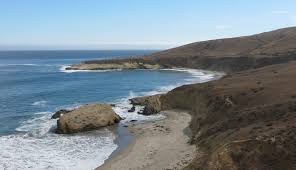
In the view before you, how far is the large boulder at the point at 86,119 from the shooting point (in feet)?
147

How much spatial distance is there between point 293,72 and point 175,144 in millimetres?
25950

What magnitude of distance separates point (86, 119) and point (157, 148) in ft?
39.2

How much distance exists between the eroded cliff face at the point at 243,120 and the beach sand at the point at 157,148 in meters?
1.33

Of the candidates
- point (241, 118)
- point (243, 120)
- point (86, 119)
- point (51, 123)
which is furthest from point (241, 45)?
point (243, 120)

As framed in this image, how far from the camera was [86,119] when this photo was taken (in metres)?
45.9

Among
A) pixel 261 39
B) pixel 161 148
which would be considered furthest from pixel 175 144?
pixel 261 39

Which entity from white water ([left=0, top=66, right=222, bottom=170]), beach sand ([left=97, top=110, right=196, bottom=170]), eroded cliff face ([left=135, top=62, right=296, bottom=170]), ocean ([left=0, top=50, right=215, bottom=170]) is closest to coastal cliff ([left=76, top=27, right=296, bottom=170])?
eroded cliff face ([left=135, top=62, right=296, bottom=170])

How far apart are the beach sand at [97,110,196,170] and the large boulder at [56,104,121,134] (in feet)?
9.58

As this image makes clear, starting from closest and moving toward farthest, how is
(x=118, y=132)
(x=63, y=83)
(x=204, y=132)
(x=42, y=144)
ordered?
1. (x=204, y=132)
2. (x=42, y=144)
3. (x=118, y=132)
4. (x=63, y=83)

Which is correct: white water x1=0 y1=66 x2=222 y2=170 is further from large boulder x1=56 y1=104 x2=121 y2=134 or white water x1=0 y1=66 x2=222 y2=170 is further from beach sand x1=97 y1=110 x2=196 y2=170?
beach sand x1=97 y1=110 x2=196 y2=170

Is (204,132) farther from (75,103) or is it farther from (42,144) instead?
(75,103)

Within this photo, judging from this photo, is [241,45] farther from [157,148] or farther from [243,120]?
[157,148]

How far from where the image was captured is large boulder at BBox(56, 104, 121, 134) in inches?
1758

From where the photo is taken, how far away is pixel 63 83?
91250 mm
